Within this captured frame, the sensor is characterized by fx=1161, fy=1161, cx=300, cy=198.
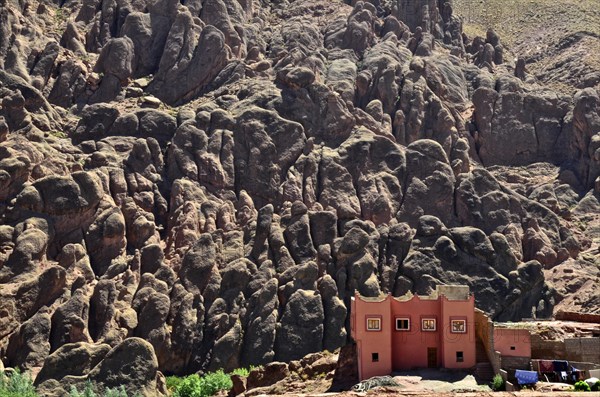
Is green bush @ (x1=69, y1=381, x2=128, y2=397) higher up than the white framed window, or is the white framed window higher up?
A: the white framed window

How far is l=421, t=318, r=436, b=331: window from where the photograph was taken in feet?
300

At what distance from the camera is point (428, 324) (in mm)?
91562

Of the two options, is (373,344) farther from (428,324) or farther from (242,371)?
(242,371)

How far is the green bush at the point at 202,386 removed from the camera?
103 m

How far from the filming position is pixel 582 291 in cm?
12681

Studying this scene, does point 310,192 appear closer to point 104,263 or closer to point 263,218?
point 263,218

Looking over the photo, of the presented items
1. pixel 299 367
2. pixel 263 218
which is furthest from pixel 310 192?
pixel 299 367

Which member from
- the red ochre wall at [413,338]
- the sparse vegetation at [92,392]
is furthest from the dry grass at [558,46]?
the sparse vegetation at [92,392]

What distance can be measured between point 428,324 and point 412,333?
1450 millimetres

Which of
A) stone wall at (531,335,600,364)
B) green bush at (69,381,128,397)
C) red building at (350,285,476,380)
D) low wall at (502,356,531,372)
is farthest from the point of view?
red building at (350,285,476,380)

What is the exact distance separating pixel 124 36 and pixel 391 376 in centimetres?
8115

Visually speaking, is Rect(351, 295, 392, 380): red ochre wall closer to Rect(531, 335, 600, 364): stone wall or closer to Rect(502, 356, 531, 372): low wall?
Rect(502, 356, 531, 372): low wall

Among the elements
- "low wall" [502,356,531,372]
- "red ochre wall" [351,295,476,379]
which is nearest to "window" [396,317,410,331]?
"red ochre wall" [351,295,476,379]

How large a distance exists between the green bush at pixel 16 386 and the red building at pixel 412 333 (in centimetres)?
2557
